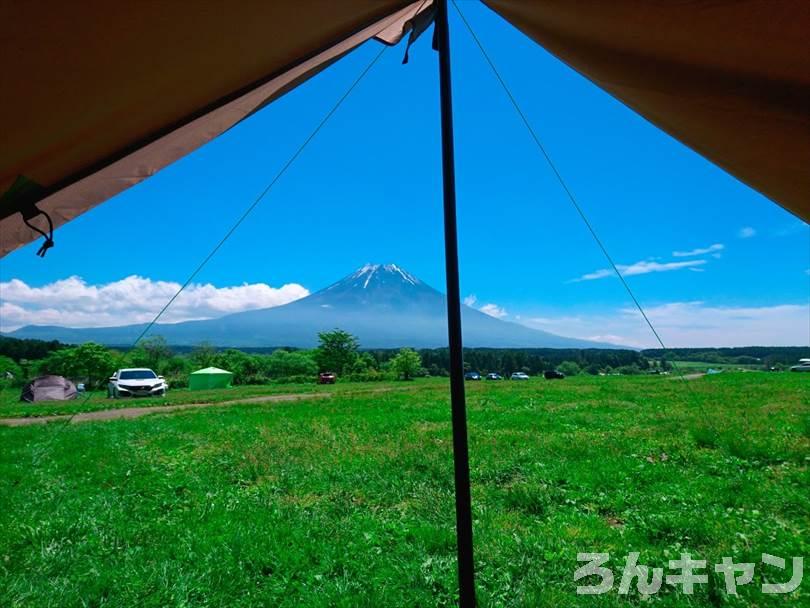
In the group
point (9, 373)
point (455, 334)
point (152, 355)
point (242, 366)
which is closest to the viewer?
point (455, 334)

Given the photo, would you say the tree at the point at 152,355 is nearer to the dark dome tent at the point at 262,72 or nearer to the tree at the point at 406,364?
the tree at the point at 406,364

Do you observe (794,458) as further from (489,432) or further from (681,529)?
(489,432)

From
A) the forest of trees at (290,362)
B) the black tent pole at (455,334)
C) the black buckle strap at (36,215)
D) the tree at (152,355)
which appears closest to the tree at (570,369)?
the forest of trees at (290,362)

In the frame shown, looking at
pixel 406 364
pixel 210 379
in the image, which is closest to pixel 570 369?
pixel 406 364

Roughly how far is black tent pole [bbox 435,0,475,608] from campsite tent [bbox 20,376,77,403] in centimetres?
2115

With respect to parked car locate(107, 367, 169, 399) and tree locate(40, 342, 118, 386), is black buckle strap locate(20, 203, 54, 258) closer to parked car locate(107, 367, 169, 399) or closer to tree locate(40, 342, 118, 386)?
parked car locate(107, 367, 169, 399)

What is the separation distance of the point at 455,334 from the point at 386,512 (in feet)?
7.18

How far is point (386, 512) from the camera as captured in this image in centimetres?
360

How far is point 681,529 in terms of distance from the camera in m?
3.06

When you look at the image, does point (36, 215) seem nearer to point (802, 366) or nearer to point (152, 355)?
point (802, 366)

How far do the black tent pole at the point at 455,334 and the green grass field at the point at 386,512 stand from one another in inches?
18.9

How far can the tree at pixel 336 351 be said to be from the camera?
1595 inches

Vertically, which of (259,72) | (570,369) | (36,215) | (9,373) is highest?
(259,72)

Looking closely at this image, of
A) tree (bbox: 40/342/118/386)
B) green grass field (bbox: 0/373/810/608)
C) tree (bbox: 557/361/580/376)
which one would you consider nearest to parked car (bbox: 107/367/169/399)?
tree (bbox: 40/342/118/386)
